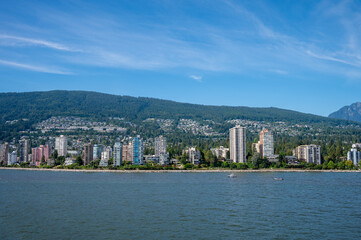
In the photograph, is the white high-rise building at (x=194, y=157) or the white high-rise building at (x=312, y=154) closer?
the white high-rise building at (x=194, y=157)

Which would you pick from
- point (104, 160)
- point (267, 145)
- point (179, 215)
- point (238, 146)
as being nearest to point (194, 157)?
point (238, 146)

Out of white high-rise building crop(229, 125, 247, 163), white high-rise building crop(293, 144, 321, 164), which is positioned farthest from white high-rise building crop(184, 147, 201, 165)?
white high-rise building crop(293, 144, 321, 164)

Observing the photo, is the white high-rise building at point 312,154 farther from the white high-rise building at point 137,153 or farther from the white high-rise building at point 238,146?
the white high-rise building at point 137,153

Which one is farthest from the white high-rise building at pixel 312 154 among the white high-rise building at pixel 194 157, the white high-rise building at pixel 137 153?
the white high-rise building at pixel 137 153

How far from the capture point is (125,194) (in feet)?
127

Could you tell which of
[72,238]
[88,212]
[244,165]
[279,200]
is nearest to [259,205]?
[279,200]

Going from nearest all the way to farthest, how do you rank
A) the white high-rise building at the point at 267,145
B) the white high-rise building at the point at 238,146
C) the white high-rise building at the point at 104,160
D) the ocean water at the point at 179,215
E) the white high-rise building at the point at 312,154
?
the ocean water at the point at 179,215, the white high-rise building at the point at 104,160, the white high-rise building at the point at 238,146, the white high-rise building at the point at 312,154, the white high-rise building at the point at 267,145

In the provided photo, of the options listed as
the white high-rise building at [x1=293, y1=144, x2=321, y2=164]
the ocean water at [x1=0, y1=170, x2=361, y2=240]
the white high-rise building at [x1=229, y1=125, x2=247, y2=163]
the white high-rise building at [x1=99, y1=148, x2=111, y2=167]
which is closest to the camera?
the ocean water at [x1=0, y1=170, x2=361, y2=240]

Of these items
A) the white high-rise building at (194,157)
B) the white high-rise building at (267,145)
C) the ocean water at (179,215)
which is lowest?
the ocean water at (179,215)

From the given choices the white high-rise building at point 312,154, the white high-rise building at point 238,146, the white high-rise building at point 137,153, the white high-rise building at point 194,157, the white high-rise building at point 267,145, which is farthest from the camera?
the white high-rise building at point 267,145

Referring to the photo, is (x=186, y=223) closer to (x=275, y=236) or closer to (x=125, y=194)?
(x=275, y=236)

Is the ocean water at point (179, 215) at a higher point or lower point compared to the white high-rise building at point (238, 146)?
lower

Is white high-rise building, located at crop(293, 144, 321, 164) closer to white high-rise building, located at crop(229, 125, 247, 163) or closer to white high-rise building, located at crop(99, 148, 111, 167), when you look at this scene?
white high-rise building, located at crop(229, 125, 247, 163)

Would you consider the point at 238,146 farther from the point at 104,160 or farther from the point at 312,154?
the point at 104,160
